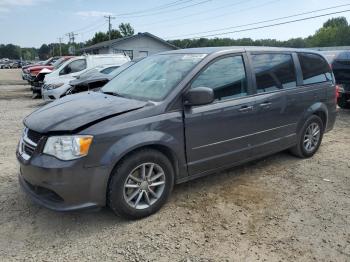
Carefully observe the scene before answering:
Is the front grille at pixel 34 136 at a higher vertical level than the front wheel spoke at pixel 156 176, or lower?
higher

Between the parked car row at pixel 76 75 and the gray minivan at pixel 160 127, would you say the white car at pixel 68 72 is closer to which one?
the parked car row at pixel 76 75

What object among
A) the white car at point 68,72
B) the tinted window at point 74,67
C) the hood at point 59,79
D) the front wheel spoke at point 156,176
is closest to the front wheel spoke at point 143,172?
A: the front wheel spoke at point 156,176

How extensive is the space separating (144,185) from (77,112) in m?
1.03

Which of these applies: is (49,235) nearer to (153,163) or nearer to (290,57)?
(153,163)

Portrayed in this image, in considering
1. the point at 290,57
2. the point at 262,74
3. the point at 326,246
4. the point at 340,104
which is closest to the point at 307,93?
the point at 290,57

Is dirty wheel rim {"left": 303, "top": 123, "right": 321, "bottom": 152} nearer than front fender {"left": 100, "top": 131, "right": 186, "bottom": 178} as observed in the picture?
No

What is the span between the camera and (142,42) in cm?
4022

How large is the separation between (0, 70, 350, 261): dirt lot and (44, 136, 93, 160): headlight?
82 cm

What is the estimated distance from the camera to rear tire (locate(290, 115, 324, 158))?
5.44m

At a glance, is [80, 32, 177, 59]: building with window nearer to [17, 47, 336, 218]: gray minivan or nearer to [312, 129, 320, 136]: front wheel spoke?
[312, 129, 320, 136]: front wheel spoke

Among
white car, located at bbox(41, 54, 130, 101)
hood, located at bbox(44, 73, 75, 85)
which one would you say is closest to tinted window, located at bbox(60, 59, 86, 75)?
white car, located at bbox(41, 54, 130, 101)

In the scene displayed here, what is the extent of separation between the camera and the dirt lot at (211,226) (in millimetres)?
3123

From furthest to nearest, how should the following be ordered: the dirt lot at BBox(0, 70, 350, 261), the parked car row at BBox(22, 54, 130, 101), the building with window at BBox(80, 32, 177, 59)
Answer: the building with window at BBox(80, 32, 177, 59) < the parked car row at BBox(22, 54, 130, 101) < the dirt lot at BBox(0, 70, 350, 261)

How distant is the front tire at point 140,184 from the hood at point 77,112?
500mm
